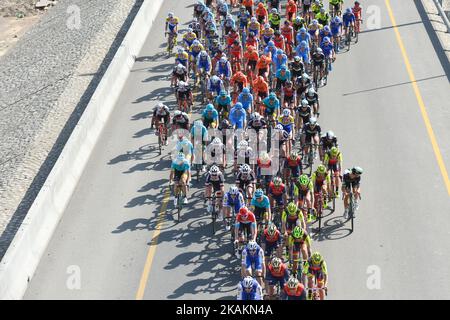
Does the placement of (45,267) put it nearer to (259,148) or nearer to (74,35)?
(259,148)

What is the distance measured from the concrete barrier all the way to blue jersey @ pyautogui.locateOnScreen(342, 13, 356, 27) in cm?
788

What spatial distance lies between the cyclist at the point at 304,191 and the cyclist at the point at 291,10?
45.9ft

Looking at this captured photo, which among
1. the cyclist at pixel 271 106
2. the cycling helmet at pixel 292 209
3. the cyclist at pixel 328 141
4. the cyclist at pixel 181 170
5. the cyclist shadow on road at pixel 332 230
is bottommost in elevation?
the cyclist shadow on road at pixel 332 230

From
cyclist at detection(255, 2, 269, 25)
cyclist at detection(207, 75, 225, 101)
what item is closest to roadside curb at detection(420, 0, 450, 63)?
cyclist at detection(255, 2, 269, 25)

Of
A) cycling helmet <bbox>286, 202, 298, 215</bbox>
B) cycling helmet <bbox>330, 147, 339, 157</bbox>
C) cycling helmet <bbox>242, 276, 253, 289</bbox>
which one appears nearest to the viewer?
cycling helmet <bbox>242, 276, 253, 289</bbox>

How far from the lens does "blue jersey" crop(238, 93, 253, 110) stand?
27109 millimetres

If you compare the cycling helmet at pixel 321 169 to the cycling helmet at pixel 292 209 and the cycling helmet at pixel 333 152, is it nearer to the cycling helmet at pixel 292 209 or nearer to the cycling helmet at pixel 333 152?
the cycling helmet at pixel 333 152

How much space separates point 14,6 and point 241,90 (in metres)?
27.0

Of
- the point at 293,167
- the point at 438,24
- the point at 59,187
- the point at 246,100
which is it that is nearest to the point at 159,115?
the point at 246,100

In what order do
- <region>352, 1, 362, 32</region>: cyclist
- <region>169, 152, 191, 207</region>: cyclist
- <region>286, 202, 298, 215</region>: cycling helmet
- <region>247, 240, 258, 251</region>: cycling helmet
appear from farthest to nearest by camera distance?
<region>352, 1, 362, 32</region>: cyclist, <region>169, 152, 191, 207</region>: cyclist, <region>286, 202, 298, 215</region>: cycling helmet, <region>247, 240, 258, 251</region>: cycling helmet

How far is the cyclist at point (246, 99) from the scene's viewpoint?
27.1 metres

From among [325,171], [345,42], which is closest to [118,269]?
[325,171]

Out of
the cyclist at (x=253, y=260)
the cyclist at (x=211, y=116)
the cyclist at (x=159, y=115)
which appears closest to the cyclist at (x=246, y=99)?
the cyclist at (x=211, y=116)

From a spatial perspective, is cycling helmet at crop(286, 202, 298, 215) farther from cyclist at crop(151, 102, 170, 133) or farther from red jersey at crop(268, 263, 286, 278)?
cyclist at crop(151, 102, 170, 133)
